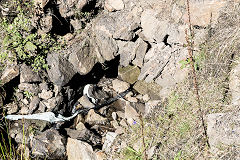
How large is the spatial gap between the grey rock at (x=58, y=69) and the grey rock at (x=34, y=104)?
51 centimetres

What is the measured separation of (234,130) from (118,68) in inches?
146

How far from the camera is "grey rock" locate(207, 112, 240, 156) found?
2459mm

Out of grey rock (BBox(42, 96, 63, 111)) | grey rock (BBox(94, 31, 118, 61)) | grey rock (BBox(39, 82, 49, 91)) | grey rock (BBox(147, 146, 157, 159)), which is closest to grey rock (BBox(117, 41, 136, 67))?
grey rock (BBox(94, 31, 118, 61))

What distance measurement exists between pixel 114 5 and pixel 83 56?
1.39m

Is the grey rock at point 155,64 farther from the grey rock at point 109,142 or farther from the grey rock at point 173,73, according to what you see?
the grey rock at point 109,142

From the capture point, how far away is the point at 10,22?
15.9 feet

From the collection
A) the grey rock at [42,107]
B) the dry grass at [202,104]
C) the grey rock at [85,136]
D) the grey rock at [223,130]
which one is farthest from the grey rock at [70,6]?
the grey rock at [223,130]

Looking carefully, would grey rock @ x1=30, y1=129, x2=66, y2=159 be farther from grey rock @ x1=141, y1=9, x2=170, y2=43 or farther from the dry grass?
grey rock @ x1=141, y1=9, x2=170, y2=43

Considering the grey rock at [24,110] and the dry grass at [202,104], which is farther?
the grey rock at [24,110]

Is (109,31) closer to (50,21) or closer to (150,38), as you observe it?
(150,38)

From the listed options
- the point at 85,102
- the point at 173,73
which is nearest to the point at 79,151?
the point at 85,102

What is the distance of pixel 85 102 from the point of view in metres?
5.35

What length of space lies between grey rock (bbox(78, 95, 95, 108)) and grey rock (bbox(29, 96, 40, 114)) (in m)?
0.94

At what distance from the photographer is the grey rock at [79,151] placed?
3805 mm
